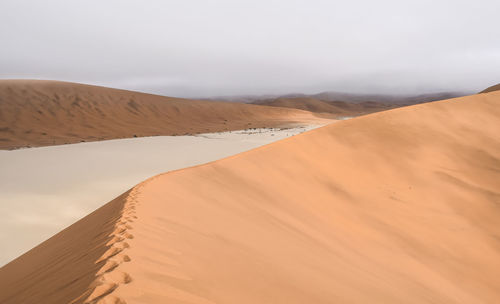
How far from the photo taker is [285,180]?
5543mm

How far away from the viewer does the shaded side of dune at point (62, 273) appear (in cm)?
161

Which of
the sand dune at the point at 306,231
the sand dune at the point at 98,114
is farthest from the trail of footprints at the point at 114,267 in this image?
the sand dune at the point at 98,114

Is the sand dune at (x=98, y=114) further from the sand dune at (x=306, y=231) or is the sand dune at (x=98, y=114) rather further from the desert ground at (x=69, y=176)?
the sand dune at (x=306, y=231)

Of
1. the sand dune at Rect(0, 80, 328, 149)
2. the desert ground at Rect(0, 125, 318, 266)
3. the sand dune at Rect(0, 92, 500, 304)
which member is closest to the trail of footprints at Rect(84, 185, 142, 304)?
the sand dune at Rect(0, 92, 500, 304)

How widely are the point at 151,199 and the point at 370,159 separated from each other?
5073mm

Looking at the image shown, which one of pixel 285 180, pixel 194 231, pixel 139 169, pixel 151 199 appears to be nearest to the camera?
pixel 194 231

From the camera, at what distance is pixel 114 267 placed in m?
1.73

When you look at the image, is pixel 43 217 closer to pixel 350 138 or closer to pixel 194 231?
pixel 194 231

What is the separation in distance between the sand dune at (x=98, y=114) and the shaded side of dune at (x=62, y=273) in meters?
16.0

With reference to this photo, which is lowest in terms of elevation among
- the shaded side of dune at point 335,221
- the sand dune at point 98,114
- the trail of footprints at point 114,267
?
the shaded side of dune at point 335,221

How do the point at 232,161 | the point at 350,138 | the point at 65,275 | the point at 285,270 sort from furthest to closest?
1. the point at 350,138
2. the point at 232,161
3. the point at 285,270
4. the point at 65,275

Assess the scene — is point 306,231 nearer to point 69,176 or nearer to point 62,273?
point 62,273

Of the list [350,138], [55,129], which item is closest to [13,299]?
[350,138]

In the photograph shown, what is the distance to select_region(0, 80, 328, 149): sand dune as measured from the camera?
19.8 m
